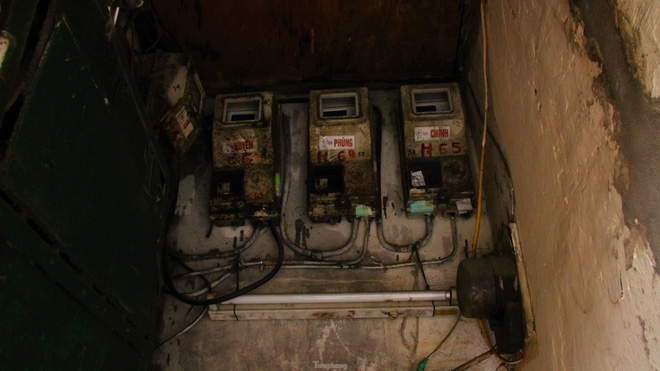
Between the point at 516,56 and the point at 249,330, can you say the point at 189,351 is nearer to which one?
the point at 249,330

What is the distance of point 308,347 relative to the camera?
5.84ft

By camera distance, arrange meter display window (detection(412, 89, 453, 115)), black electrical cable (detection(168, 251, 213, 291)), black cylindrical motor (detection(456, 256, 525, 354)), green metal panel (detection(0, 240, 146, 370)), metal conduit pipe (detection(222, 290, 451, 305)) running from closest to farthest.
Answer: green metal panel (detection(0, 240, 146, 370)) < black cylindrical motor (detection(456, 256, 525, 354)) < metal conduit pipe (detection(222, 290, 451, 305)) < black electrical cable (detection(168, 251, 213, 291)) < meter display window (detection(412, 89, 453, 115))

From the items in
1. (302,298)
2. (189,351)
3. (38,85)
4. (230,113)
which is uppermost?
(230,113)

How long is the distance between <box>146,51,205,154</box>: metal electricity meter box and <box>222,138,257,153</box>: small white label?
131 mm

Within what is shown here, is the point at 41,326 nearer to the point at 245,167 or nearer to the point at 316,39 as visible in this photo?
the point at 245,167

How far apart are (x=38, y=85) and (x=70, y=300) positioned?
467 mm

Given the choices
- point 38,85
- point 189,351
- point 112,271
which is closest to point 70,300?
point 112,271

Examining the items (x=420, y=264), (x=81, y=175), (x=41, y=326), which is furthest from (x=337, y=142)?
(x=41, y=326)

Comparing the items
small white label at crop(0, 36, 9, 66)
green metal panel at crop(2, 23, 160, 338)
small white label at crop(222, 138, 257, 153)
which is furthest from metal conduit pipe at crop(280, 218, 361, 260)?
small white label at crop(0, 36, 9, 66)

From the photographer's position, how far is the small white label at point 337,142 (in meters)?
1.94

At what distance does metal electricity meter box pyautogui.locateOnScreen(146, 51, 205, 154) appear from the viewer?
1757mm

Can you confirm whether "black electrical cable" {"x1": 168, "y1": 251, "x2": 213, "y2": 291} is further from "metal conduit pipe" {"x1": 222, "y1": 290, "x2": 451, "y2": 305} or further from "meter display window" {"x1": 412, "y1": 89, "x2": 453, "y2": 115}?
"meter display window" {"x1": 412, "y1": 89, "x2": 453, "y2": 115}

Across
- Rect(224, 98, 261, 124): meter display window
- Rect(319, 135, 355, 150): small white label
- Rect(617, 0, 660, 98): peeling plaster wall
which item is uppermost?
Rect(224, 98, 261, 124): meter display window

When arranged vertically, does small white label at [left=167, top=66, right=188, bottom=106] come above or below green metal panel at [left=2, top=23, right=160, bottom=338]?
above
